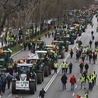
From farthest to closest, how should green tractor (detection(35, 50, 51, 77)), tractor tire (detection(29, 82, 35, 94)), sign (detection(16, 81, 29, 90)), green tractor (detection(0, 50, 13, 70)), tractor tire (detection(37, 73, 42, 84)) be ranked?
green tractor (detection(0, 50, 13, 70)), green tractor (detection(35, 50, 51, 77)), tractor tire (detection(37, 73, 42, 84)), tractor tire (detection(29, 82, 35, 94)), sign (detection(16, 81, 29, 90))

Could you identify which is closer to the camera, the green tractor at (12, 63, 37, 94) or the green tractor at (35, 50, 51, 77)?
the green tractor at (12, 63, 37, 94)

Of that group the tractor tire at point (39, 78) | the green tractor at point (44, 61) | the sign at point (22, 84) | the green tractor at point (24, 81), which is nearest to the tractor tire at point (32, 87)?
the green tractor at point (24, 81)

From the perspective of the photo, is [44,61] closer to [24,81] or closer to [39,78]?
[39,78]

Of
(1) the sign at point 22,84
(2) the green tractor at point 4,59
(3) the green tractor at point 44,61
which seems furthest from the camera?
(2) the green tractor at point 4,59

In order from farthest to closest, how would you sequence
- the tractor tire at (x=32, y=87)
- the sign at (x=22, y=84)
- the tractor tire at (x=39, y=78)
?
the tractor tire at (x=39, y=78)
the tractor tire at (x=32, y=87)
the sign at (x=22, y=84)

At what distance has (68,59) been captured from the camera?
175 feet

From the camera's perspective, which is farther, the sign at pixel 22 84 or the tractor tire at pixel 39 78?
the tractor tire at pixel 39 78

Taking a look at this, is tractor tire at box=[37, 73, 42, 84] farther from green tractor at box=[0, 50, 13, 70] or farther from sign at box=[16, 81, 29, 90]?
green tractor at box=[0, 50, 13, 70]

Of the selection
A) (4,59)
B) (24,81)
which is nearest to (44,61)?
(4,59)

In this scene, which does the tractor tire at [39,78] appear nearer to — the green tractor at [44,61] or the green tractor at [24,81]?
the green tractor at [24,81]

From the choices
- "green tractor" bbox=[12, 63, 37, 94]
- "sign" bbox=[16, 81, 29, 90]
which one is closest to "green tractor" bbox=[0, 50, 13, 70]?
"green tractor" bbox=[12, 63, 37, 94]

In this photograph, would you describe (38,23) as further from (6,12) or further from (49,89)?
(49,89)

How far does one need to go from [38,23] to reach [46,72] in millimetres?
53445

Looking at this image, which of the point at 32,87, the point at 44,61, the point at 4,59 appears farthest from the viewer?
the point at 4,59
